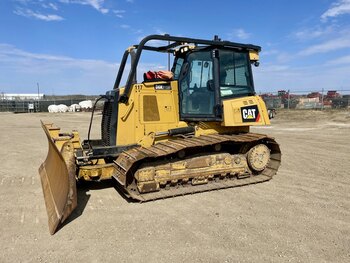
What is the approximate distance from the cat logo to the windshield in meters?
0.37

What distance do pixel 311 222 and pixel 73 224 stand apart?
350cm

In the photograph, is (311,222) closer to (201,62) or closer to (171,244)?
(171,244)

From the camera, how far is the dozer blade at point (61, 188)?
476 cm

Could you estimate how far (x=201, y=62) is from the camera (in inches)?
267

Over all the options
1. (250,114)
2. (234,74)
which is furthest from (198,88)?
(250,114)

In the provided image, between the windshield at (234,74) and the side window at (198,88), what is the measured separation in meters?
0.29

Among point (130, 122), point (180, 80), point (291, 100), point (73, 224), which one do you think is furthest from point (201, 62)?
point (291, 100)

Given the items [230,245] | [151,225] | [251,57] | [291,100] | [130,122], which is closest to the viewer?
[230,245]

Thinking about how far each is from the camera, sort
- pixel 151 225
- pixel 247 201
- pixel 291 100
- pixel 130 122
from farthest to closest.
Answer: pixel 291 100, pixel 130 122, pixel 247 201, pixel 151 225

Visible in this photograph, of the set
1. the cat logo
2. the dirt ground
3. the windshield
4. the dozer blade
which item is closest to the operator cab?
the windshield

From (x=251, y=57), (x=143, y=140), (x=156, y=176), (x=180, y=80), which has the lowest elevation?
(x=156, y=176)

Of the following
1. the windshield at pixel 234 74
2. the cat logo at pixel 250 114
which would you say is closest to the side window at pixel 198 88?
the windshield at pixel 234 74

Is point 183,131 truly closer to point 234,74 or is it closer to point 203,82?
point 203,82

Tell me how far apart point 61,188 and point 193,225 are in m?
2.21
